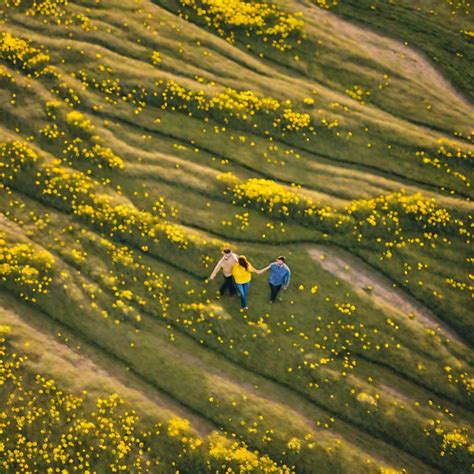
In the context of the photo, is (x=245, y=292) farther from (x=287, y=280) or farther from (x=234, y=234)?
(x=234, y=234)

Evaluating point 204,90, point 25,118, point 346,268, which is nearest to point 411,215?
point 346,268

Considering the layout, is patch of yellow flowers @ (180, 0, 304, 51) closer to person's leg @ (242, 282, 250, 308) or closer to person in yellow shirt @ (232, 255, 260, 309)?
person in yellow shirt @ (232, 255, 260, 309)

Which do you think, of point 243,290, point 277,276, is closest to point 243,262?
point 243,290

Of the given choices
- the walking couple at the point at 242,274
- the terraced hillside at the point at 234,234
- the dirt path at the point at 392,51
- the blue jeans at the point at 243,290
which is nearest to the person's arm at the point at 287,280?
the walking couple at the point at 242,274

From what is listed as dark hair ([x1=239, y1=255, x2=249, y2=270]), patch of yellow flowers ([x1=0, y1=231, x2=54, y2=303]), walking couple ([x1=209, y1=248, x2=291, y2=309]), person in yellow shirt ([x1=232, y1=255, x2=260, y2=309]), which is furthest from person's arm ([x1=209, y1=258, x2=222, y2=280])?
patch of yellow flowers ([x1=0, y1=231, x2=54, y2=303])

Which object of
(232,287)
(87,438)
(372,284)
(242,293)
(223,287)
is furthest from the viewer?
(372,284)

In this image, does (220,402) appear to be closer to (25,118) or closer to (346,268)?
(346,268)

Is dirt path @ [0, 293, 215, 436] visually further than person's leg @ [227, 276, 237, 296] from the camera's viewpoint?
No
